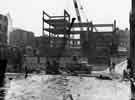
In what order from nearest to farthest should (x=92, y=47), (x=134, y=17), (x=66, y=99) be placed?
(x=66, y=99) → (x=134, y=17) → (x=92, y=47)

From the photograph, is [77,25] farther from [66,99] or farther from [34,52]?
[66,99]

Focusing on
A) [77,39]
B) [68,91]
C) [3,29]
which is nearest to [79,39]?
[77,39]

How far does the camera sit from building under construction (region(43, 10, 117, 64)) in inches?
2516

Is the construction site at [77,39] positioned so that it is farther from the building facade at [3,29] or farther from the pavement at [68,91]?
the pavement at [68,91]

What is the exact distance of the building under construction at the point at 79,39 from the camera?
2516 inches

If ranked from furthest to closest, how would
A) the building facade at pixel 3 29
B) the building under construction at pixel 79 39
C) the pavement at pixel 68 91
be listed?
the building under construction at pixel 79 39 → the building facade at pixel 3 29 → the pavement at pixel 68 91

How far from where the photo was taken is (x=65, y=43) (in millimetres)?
68750

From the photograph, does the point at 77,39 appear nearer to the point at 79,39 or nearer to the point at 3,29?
the point at 79,39

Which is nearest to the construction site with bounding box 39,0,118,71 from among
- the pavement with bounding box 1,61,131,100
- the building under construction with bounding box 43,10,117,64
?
the building under construction with bounding box 43,10,117,64

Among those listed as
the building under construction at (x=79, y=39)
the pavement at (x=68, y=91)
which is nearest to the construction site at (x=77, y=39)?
the building under construction at (x=79, y=39)

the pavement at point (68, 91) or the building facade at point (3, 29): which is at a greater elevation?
the building facade at point (3, 29)

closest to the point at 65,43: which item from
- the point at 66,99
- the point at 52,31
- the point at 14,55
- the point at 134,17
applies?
the point at 52,31

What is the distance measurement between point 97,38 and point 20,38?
4715 centimetres

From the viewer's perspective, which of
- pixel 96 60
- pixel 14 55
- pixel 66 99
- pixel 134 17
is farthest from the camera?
pixel 96 60
